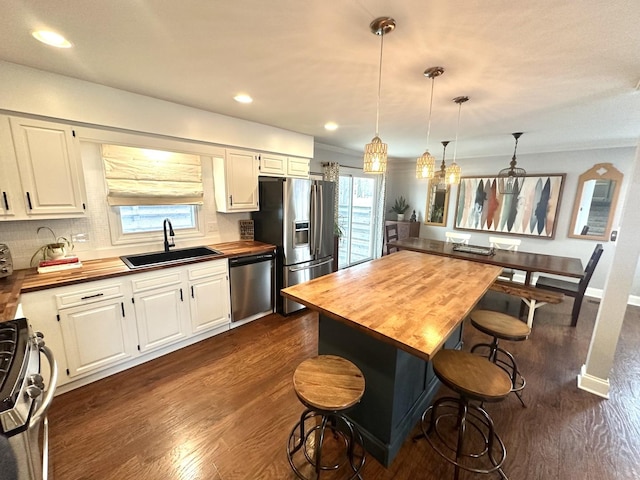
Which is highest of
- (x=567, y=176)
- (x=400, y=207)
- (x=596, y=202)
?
(x=567, y=176)

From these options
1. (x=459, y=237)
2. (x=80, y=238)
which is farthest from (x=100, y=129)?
(x=459, y=237)

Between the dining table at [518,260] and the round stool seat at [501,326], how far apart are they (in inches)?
58.8

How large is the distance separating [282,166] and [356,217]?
2606mm

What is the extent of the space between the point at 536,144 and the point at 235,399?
209 inches

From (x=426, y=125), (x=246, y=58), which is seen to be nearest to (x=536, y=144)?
(x=426, y=125)

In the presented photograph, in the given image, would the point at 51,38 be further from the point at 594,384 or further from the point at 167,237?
the point at 594,384

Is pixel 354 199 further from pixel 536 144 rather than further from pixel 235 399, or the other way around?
pixel 235 399

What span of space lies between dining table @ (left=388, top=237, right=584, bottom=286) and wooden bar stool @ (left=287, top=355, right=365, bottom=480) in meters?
2.85

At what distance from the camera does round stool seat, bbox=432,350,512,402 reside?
1368 millimetres

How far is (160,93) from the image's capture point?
7.63ft

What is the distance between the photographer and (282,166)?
366cm

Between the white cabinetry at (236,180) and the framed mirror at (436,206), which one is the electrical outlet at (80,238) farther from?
the framed mirror at (436,206)

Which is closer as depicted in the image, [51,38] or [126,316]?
[51,38]

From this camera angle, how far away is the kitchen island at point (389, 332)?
1.34 metres
